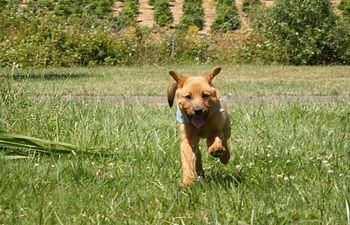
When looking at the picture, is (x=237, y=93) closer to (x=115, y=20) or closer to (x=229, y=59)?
(x=229, y=59)

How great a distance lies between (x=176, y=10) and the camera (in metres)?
26.5

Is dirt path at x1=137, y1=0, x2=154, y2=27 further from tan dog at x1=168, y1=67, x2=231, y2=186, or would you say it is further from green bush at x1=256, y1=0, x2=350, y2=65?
tan dog at x1=168, y1=67, x2=231, y2=186

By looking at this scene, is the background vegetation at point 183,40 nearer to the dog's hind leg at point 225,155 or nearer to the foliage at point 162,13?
the foliage at point 162,13

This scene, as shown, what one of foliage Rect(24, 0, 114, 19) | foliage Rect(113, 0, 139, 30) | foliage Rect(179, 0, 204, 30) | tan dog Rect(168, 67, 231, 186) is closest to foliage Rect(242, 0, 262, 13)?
foliage Rect(179, 0, 204, 30)

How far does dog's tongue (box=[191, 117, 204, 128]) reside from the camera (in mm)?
4061

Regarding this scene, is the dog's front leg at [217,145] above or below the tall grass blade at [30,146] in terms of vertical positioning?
above

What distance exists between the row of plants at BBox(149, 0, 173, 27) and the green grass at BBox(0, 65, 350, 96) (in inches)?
192

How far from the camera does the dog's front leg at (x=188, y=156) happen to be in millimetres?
4043

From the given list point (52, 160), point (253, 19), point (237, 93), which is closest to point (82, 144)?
point (52, 160)

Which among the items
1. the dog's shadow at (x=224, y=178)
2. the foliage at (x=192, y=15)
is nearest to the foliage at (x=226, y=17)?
the foliage at (x=192, y=15)

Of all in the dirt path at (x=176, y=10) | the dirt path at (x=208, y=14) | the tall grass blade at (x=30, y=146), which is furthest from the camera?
the dirt path at (x=176, y=10)

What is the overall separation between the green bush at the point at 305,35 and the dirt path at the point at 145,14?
470cm

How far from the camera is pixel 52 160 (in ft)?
15.4

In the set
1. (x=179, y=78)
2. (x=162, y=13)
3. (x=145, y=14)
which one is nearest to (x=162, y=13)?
(x=162, y=13)
